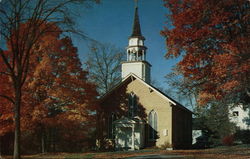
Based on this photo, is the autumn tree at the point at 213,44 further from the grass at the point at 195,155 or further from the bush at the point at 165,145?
the bush at the point at 165,145

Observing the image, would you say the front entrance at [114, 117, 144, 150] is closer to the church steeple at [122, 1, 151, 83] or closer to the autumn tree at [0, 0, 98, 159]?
the church steeple at [122, 1, 151, 83]

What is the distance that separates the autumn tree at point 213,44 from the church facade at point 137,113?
991 centimetres

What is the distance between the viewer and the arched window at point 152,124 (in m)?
24.1

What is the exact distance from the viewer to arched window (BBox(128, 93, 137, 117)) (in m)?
25.0

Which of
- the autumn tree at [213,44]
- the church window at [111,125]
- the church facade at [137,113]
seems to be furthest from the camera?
the church window at [111,125]

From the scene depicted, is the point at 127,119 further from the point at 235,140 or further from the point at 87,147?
the point at 235,140

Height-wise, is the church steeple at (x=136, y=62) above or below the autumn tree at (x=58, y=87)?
above

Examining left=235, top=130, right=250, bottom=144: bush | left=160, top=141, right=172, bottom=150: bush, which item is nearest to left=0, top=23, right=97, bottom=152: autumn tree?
left=160, top=141, right=172, bottom=150: bush

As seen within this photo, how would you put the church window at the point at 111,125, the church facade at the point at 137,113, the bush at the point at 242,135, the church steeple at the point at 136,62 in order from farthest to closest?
the bush at the point at 242,135, the church steeple at the point at 136,62, the church window at the point at 111,125, the church facade at the point at 137,113

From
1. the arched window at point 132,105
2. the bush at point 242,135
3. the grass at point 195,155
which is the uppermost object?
the arched window at point 132,105

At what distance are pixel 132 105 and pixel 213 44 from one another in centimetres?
1361

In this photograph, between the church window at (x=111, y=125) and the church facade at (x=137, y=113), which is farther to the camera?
the church window at (x=111, y=125)

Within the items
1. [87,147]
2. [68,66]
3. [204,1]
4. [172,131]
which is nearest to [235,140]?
[172,131]

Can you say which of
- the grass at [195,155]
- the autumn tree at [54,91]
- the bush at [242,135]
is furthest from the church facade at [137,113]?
the bush at [242,135]
